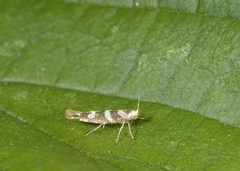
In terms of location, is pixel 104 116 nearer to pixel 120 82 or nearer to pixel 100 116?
pixel 100 116

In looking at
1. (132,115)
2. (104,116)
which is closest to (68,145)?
(104,116)

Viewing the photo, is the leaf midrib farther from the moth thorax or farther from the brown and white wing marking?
the moth thorax

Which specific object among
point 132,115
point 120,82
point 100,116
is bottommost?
point 100,116

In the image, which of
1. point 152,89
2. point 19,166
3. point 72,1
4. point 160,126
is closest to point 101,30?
point 72,1

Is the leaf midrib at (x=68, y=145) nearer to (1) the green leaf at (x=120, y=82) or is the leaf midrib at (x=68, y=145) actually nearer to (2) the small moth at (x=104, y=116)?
(1) the green leaf at (x=120, y=82)

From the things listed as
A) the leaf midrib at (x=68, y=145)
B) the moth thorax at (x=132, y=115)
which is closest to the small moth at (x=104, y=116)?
the moth thorax at (x=132, y=115)

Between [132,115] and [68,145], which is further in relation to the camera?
[132,115]

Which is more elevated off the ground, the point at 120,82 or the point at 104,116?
the point at 120,82

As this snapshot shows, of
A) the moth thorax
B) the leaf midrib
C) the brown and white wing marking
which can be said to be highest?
the moth thorax

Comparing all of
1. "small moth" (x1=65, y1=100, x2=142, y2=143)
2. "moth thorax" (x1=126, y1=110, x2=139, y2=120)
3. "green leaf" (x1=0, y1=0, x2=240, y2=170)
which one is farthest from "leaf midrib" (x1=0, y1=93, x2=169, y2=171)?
"moth thorax" (x1=126, y1=110, x2=139, y2=120)
